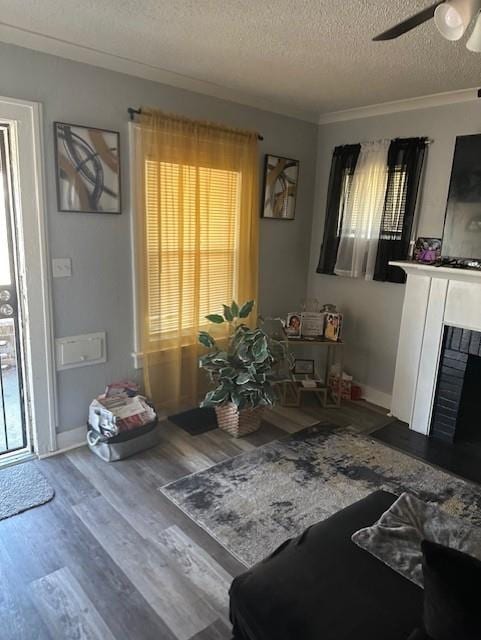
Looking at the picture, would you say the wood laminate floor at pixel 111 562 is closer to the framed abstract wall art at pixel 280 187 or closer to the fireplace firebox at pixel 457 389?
the fireplace firebox at pixel 457 389

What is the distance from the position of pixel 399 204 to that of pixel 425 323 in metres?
0.96

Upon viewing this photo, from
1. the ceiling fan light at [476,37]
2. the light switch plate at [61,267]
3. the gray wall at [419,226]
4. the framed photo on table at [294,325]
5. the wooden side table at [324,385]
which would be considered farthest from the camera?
the framed photo on table at [294,325]

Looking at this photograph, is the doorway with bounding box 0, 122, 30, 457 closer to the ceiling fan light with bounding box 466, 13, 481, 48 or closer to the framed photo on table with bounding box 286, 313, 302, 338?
the framed photo on table with bounding box 286, 313, 302, 338

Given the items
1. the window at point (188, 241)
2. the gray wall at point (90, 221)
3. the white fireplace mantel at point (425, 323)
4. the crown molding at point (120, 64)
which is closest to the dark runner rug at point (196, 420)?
the gray wall at point (90, 221)

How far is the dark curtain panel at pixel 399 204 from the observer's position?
3412mm

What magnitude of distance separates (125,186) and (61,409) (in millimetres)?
1513

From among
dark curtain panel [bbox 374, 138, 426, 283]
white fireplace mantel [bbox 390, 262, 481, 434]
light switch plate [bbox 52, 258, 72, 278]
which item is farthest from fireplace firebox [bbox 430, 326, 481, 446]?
light switch plate [bbox 52, 258, 72, 278]

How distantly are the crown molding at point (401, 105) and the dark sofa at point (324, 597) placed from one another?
3.02 meters

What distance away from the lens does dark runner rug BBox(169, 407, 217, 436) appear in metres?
3.30

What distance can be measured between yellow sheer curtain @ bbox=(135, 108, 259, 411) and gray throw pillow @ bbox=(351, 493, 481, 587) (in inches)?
79.6

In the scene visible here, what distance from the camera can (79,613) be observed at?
5.82ft

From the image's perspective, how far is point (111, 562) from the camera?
6.67 feet

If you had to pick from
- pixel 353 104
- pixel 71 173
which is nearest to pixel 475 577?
pixel 71 173

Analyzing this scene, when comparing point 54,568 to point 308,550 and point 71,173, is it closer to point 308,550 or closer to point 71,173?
point 308,550
